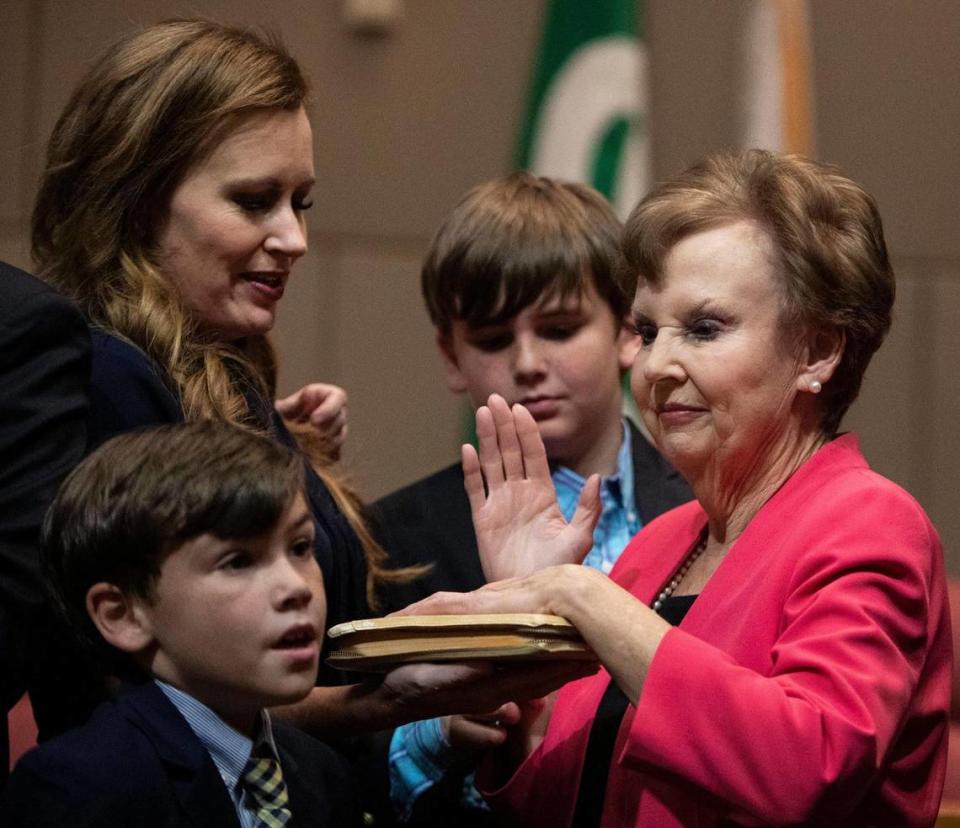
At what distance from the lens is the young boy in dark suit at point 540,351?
9.00 ft

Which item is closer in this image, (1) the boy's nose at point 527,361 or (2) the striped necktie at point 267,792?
(2) the striped necktie at point 267,792

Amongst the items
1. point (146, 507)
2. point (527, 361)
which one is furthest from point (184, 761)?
point (527, 361)

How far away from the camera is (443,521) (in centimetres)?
272

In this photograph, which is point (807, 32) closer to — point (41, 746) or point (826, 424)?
point (826, 424)

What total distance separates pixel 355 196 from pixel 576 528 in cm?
293

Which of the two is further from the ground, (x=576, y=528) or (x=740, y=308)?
(x=740, y=308)

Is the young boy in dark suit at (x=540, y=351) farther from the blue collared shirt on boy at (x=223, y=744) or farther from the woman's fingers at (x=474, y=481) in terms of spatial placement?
the blue collared shirt on boy at (x=223, y=744)

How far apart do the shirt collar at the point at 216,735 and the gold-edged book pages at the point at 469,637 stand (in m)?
0.17

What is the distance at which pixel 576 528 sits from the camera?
86.7 inches

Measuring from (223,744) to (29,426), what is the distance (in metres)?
0.42

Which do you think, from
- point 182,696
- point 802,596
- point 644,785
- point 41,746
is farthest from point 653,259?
point 41,746

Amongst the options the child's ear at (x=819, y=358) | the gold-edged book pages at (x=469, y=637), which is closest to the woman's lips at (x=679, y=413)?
the child's ear at (x=819, y=358)

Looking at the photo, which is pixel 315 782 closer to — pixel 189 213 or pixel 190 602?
pixel 190 602

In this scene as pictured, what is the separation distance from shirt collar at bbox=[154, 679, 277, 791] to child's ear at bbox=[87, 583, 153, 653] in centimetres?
6
